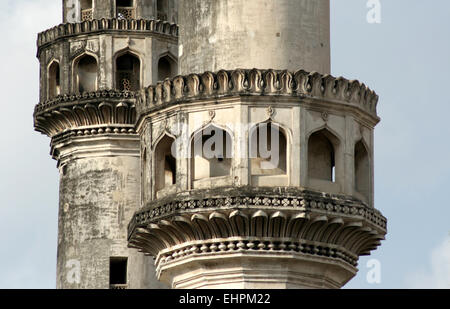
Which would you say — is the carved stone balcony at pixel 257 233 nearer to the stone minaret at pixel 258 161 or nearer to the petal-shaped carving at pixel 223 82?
the stone minaret at pixel 258 161

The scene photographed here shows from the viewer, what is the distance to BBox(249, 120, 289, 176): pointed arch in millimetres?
40500

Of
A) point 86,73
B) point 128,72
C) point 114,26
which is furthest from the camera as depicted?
point 128,72

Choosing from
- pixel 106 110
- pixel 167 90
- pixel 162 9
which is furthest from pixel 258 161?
pixel 162 9

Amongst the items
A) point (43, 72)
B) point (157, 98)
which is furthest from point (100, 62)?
point (157, 98)

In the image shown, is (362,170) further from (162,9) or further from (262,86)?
(162,9)

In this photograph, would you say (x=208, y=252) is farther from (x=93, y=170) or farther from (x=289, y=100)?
(x=93, y=170)

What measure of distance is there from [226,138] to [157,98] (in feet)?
6.08

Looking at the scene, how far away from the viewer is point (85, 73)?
57000 millimetres

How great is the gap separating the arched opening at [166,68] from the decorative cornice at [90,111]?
69.3 inches

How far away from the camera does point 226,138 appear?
133 ft

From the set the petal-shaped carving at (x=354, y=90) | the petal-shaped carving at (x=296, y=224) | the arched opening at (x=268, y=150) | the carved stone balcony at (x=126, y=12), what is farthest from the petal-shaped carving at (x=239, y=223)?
the carved stone balcony at (x=126, y=12)

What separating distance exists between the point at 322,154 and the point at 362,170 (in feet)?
3.58

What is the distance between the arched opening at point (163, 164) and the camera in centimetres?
4147

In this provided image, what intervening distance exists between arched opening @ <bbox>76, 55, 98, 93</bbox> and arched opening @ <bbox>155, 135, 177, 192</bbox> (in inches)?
594
